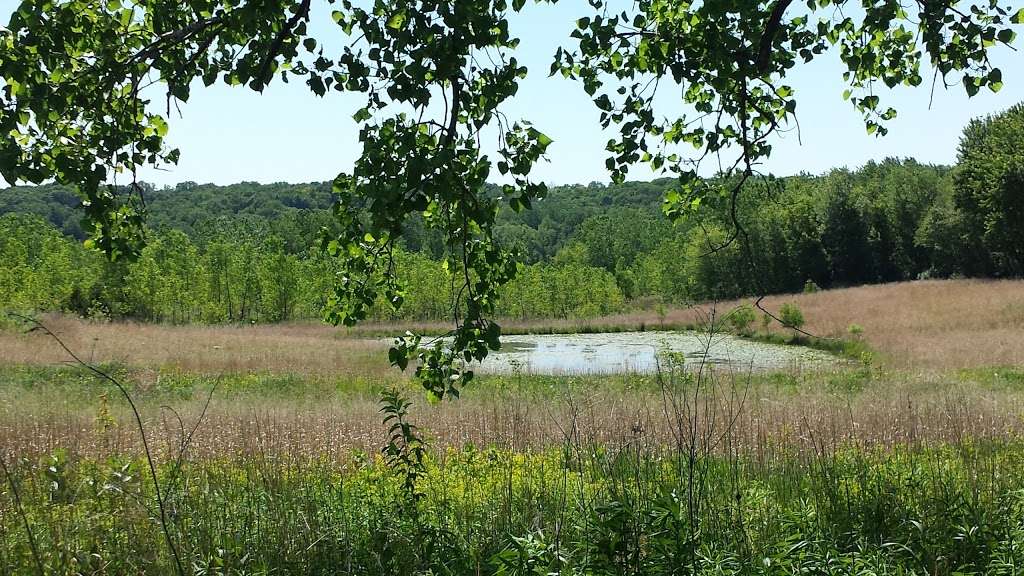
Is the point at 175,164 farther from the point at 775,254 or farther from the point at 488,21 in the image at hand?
the point at 775,254

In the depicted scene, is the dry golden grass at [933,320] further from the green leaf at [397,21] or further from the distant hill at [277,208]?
the distant hill at [277,208]

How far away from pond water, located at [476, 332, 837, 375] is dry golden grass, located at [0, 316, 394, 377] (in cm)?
434

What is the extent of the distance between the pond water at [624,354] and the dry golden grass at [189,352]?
4336 millimetres

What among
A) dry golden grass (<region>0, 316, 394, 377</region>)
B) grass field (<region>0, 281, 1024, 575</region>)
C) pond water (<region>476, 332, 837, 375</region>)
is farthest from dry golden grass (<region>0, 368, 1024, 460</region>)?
pond water (<region>476, 332, 837, 375</region>)

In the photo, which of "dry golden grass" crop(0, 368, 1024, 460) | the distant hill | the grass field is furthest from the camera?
the distant hill

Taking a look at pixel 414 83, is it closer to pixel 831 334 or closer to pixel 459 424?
pixel 459 424

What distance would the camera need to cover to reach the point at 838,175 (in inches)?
2195

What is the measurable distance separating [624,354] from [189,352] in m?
14.4

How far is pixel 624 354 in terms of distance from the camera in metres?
26.0

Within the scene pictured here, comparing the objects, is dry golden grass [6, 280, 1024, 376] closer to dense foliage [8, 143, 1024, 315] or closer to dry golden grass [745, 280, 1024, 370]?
dry golden grass [745, 280, 1024, 370]

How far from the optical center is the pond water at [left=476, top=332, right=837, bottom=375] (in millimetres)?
20266

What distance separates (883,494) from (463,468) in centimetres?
286

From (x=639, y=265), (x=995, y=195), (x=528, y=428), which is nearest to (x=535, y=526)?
(x=528, y=428)

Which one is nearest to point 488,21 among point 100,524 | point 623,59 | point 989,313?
point 623,59
